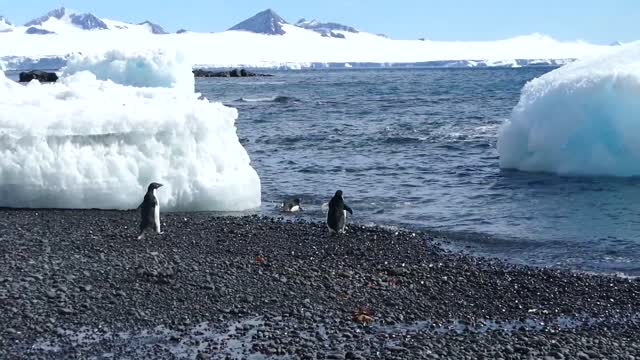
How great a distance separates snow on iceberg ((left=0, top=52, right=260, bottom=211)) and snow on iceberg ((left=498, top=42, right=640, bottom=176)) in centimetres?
785

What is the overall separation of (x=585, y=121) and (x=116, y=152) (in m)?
11.0

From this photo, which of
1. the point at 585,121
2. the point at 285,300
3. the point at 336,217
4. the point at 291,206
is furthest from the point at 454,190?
the point at 285,300

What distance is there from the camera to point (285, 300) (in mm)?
9219

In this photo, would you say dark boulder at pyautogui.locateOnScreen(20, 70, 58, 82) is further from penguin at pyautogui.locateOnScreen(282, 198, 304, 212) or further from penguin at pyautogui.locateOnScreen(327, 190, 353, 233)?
Answer: penguin at pyautogui.locateOnScreen(327, 190, 353, 233)

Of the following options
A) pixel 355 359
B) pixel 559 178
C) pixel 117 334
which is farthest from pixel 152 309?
pixel 559 178

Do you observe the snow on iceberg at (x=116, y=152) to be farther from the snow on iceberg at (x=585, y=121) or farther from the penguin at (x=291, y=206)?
the snow on iceberg at (x=585, y=121)

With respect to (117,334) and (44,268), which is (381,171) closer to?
(44,268)

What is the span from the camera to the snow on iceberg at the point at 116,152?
571 inches

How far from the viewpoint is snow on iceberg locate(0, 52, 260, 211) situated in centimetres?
1452

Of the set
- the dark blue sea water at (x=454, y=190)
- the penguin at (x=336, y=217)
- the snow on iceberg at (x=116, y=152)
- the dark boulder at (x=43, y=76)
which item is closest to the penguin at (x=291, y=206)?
the dark blue sea water at (x=454, y=190)

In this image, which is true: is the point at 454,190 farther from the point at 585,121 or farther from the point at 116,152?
the point at 116,152

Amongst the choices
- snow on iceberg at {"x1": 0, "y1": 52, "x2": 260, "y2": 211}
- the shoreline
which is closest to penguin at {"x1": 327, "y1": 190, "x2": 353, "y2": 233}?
the shoreline

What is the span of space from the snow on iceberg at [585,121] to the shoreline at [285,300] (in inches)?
340

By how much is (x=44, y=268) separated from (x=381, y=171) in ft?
44.5
